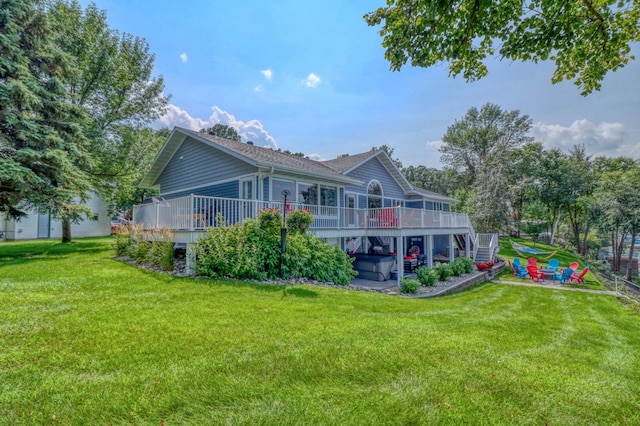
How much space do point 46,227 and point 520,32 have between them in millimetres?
27791

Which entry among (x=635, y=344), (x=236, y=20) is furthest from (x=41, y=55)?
(x=635, y=344)

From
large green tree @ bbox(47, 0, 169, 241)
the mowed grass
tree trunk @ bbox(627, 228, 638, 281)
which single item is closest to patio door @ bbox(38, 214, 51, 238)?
large green tree @ bbox(47, 0, 169, 241)

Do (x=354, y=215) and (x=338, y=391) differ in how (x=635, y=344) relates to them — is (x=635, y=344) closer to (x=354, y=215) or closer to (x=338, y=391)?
(x=338, y=391)

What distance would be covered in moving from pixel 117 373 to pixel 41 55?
14.9 metres

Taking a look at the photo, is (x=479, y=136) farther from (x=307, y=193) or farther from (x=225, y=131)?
(x=225, y=131)

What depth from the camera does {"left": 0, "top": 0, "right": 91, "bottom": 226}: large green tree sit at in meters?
9.94

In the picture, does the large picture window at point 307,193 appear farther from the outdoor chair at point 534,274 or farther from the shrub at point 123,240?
the outdoor chair at point 534,274

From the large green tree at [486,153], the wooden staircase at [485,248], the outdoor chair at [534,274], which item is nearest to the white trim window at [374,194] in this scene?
the wooden staircase at [485,248]

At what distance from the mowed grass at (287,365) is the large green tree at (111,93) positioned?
1405 cm

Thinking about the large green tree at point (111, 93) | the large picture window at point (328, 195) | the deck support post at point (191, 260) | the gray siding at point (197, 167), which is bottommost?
the deck support post at point (191, 260)

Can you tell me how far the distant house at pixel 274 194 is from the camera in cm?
945

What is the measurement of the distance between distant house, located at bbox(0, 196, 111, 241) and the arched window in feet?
49.9

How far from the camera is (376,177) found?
56.0ft

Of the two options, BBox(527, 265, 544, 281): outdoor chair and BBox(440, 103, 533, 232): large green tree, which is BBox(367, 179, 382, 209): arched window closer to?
BBox(527, 265, 544, 281): outdoor chair
